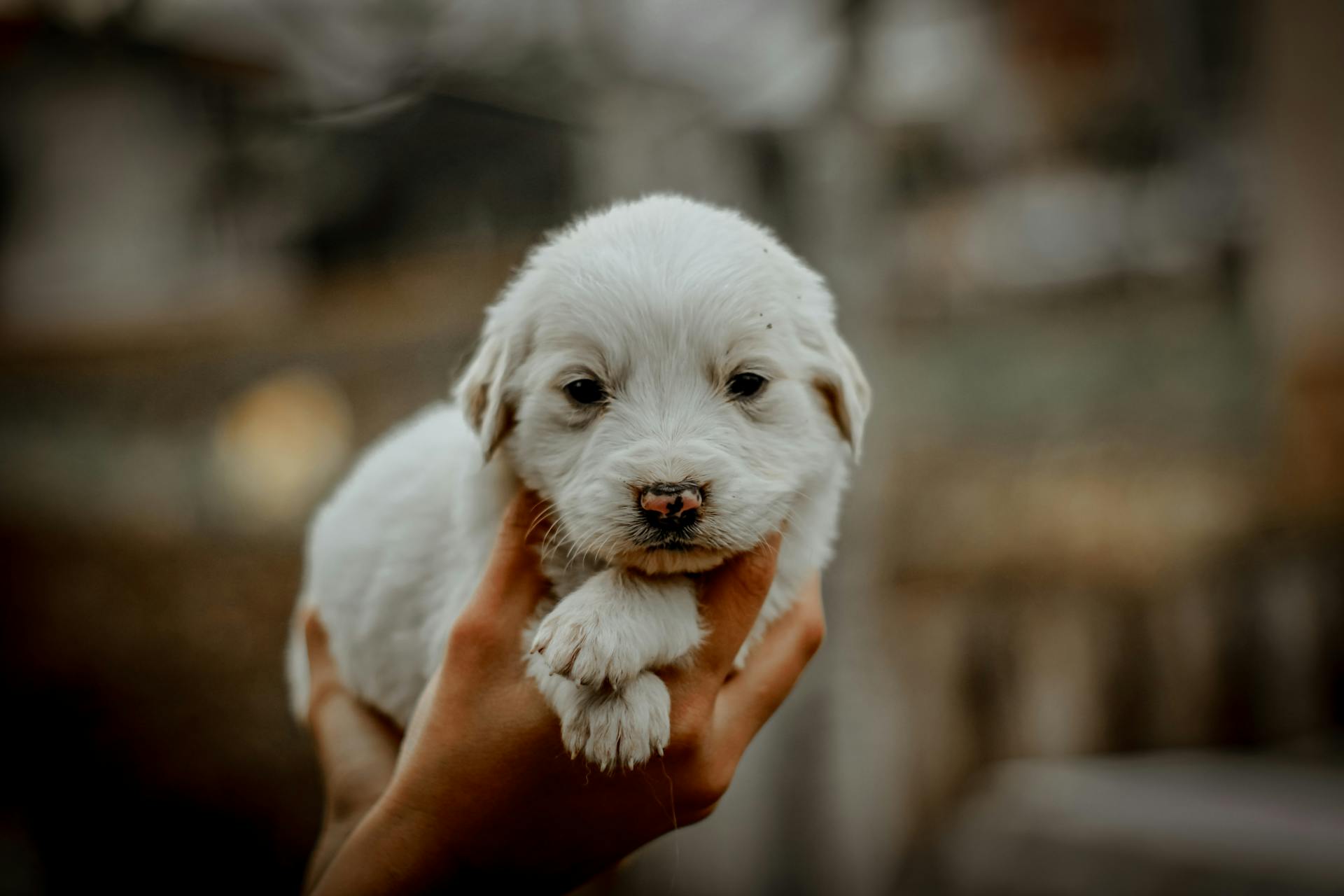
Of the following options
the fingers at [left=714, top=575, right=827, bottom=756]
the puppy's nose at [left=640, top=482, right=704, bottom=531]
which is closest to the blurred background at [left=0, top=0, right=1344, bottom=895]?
the fingers at [left=714, top=575, right=827, bottom=756]

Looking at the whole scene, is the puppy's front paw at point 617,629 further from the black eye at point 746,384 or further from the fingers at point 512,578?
the black eye at point 746,384

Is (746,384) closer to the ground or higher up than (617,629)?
higher up

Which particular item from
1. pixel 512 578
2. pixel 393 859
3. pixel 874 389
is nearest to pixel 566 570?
pixel 512 578

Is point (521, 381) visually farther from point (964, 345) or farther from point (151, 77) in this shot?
point (151, 77)

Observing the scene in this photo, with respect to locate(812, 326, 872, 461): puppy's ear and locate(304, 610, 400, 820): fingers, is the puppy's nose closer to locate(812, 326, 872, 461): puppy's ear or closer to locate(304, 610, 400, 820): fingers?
locate(812, 326, 872, 461): puppy's ear


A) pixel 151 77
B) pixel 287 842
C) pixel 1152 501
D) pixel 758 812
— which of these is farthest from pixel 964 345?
pixel 151 77

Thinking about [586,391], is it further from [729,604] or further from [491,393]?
[729,604]

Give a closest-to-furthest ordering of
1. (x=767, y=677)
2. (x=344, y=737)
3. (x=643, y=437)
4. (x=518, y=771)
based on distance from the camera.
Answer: (x=643, y=437) → (x=518, y=771) → (x=767, y=677) → (x=344, y=737)
